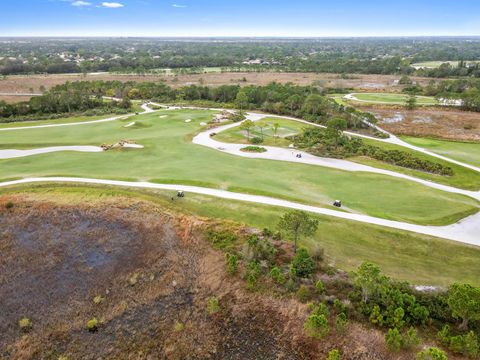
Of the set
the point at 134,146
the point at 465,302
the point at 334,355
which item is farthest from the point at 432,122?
the point at 334,355

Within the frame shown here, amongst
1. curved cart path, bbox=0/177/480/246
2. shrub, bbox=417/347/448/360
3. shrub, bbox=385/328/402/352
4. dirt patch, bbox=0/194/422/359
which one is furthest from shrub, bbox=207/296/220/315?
curved cart path, bbox=0/177/480/246

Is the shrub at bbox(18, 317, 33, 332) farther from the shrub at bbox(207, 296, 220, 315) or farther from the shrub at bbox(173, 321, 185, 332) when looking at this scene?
the shrub at bbox(207, 296, 220, 315)

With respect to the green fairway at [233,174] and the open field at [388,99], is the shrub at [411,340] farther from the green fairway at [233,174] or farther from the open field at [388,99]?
the open field at [388,99]

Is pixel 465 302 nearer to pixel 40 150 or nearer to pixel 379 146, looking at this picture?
pixel 379 146

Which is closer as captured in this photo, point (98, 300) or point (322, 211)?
point (98, 300)

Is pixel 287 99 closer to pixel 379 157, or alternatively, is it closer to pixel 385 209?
pixel 379 157

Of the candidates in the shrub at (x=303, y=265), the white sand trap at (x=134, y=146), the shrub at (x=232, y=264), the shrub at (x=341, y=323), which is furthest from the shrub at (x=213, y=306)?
the white sand trap at (x=134, y=146)
